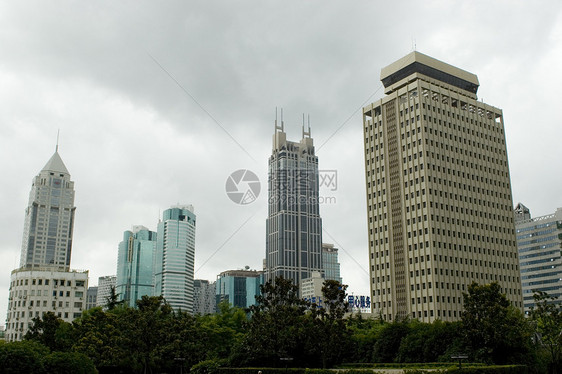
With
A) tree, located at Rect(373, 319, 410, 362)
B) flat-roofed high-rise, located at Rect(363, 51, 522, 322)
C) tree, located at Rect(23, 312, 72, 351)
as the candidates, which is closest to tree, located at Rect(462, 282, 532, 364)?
tree, located at Rect(373, 319, 410, 362)

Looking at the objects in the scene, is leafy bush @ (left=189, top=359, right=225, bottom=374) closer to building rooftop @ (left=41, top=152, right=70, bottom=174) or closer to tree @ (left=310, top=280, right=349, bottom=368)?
tree @ (left=310, top=280, right=349, bottom=368)

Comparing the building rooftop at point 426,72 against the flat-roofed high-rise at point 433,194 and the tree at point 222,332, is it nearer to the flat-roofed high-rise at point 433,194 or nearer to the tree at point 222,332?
the flat-roofed high-rise at point 433,194

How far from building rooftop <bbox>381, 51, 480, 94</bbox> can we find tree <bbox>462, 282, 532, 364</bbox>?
8454 centimetres

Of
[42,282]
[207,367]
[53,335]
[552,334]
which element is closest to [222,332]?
[207,367]

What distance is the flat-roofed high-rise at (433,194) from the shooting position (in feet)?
368

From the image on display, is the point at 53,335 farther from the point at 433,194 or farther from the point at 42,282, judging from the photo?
the point at 433,194

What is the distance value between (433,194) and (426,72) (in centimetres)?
3072

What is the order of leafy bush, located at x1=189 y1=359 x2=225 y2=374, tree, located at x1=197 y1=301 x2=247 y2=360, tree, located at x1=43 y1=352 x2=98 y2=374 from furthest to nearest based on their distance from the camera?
tree, located at x1=197 y1=301 x2=247 y2=360
leafy bush, located at x1=189 y1=359 x2=225 y2=374
tree, located at x1=43 y1=352 x2=98 y2=374

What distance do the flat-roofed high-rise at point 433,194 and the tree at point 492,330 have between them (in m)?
58.3

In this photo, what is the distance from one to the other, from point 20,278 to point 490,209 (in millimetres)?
106454

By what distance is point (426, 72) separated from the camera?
127 meters

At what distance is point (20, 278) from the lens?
4791 inches

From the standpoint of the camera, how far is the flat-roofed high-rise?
112m

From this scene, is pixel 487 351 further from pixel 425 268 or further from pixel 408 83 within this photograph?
pixel 408 83
